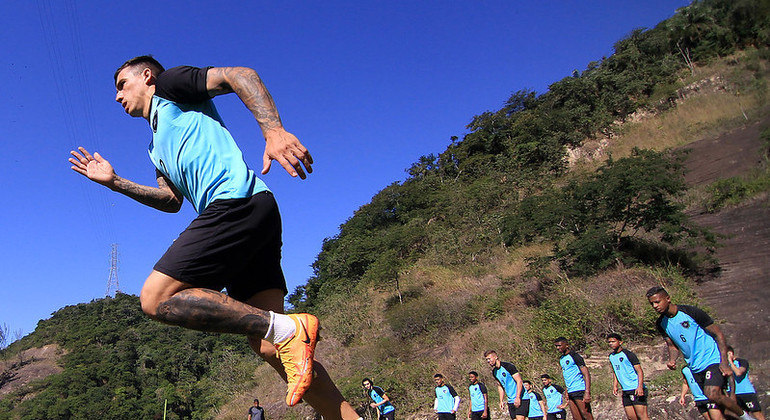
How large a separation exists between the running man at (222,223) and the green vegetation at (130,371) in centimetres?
2587

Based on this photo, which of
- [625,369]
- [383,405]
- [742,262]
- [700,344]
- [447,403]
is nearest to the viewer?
[700,344]

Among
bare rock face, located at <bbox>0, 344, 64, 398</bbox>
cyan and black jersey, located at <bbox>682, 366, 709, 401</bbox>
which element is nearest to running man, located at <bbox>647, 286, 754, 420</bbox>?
cyan and black jersey, located at <bbox>682, 366, 709, 401</bbox>

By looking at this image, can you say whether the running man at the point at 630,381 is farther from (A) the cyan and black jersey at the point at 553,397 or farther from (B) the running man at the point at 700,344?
(B) the running man at the point at 700,344

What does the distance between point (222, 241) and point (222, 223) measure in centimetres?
7

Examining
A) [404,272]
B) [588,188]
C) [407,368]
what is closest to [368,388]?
[407,368]

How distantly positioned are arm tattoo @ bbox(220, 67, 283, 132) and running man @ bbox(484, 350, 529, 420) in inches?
318

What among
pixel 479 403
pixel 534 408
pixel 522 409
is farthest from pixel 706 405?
pixel 479 403

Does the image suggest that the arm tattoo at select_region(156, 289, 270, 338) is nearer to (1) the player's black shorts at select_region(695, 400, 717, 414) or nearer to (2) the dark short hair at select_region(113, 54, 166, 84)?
(2) the dark short hair at select_region(113, 54, 166, 84)

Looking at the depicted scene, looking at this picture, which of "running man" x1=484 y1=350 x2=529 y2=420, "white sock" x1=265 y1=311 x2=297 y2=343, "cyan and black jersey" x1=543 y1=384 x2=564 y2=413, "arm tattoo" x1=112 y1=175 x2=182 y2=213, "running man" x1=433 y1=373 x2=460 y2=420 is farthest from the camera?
"running man" x1=433 y1=373 x2=460 y2=420

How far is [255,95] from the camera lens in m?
2.03

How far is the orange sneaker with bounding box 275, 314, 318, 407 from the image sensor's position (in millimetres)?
1935

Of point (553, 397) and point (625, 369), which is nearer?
point (625, 369)

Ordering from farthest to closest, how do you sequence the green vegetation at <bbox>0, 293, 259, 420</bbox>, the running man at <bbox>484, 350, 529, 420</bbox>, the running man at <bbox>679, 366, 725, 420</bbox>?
the green vegetation at <bbox>0, 293, 259, 420</bbox> < the running man at <bbox>484, 350, 529, 420</bbox> < the running man at <bbox>679, 366, 725, 420</bbox>

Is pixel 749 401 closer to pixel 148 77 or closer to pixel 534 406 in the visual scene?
pixel 534 406
